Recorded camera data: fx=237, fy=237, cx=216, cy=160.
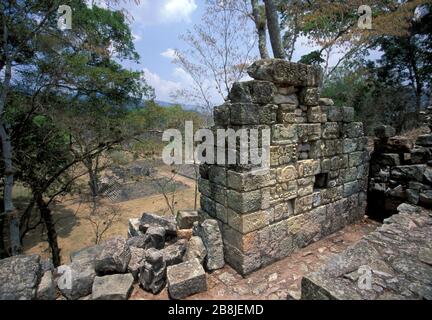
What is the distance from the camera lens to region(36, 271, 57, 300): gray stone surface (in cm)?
206

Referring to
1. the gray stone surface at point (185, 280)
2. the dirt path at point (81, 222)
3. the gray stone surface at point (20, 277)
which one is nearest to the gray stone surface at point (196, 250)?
the gray stone surface at point (185, 280)

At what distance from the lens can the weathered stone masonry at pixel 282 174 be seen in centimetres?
263

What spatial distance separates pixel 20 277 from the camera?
2.07 meters

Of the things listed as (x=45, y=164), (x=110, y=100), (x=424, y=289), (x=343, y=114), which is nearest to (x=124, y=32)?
(x=110, y=100)

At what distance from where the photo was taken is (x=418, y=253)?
218cm

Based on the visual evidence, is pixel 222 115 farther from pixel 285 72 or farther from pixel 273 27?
pixel 273 27

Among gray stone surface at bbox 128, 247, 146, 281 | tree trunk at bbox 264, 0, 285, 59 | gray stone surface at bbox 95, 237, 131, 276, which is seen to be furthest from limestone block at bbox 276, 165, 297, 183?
tree trunk at bbox 264, 0, 285, 59

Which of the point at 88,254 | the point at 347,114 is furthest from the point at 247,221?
the point at 347,114

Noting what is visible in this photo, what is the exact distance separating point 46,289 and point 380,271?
2.86 meters

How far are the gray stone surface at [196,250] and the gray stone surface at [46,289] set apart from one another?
4.17 ft
